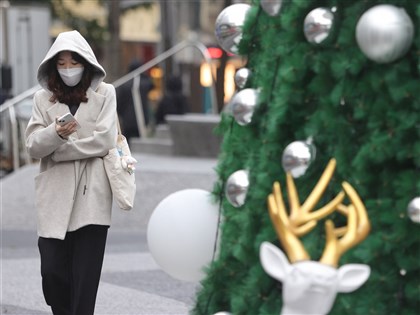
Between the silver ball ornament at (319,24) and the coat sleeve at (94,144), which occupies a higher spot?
the silver ball ornament at (319,24)

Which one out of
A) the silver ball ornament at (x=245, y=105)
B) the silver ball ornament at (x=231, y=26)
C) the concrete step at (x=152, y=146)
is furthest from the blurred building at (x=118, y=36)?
the silver ball ornament at (x=245, y=105)

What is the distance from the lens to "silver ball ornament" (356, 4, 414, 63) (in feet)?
12.5

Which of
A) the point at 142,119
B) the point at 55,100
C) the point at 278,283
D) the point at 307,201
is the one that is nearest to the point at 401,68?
the point at 307,201

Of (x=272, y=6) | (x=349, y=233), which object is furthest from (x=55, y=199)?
(x=349, y=233)

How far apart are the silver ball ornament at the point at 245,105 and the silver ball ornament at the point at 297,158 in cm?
30

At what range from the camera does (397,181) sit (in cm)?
397

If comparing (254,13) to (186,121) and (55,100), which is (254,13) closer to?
(55,100)

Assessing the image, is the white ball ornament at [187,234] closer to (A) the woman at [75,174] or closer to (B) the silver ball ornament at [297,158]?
(B) the silver ball ornament at [297,158]

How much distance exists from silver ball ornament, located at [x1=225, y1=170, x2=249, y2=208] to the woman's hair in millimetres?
2198

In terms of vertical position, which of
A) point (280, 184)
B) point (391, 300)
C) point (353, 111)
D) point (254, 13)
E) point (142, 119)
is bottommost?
point (142, 119)

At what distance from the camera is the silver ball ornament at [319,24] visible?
3.99 metres

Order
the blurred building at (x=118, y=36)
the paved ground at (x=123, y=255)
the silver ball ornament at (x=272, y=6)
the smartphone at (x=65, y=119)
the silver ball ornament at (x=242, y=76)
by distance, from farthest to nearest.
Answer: the blurred building at (x=118, y=36), the paved ground at (x=123, y=255), the smartphone at (x=65, y=119), the silver ball ornament at (x=242, y=76), the silver ball ornament at (x=272, y=6)

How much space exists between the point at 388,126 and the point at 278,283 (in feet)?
2.12

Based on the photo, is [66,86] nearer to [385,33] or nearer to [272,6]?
[272,6]
